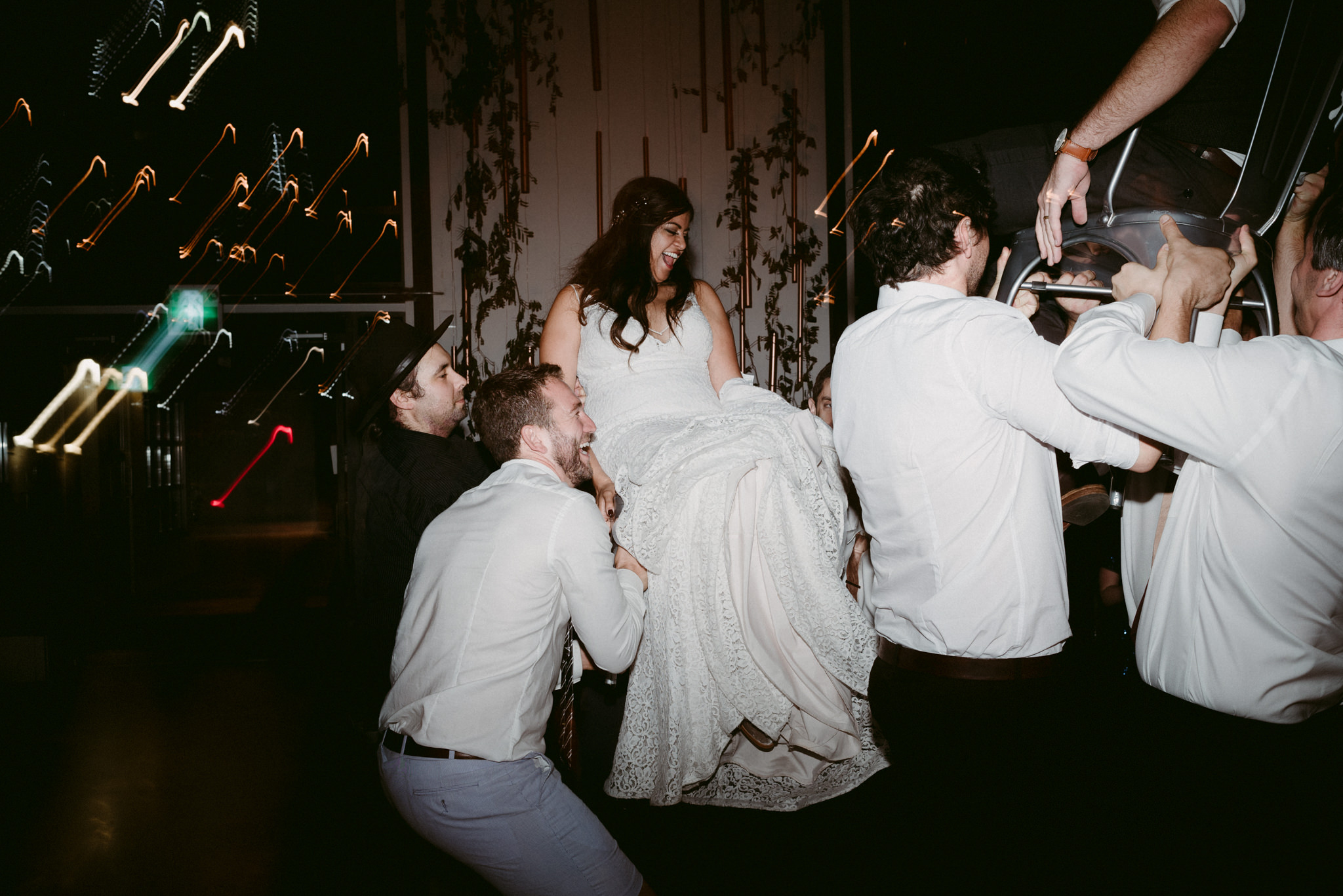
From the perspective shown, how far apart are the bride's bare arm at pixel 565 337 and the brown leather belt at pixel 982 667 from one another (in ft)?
5.36

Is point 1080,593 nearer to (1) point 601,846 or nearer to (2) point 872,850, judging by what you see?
(2) point 872,850

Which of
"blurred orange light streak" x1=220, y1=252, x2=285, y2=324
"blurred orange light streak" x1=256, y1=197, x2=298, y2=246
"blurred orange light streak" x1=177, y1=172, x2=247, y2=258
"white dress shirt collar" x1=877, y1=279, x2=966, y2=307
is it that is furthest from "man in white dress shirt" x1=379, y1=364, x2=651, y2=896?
"blurred orange light streak" x1=177, y1=172, x2=247, y2=258

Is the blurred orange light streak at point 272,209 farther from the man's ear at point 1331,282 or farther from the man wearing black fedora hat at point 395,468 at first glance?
the man's ear at point 1331,282

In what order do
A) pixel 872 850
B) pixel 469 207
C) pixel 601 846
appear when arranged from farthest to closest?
pixel 469 207
pixel 872 850
pixel 601 846

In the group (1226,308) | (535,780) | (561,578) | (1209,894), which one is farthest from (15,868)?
(1226,308)

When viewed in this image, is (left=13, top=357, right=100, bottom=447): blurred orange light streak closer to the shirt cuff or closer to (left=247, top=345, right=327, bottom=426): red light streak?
(left=247, top=345, right=327, bottom=426): red light streak

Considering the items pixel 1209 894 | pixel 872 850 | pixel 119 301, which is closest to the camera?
pixel 1209 894

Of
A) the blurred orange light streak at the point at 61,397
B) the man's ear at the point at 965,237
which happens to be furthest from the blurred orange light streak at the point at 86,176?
the man's ear at the point at 965,237

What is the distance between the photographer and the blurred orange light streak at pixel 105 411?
6535 millimetres

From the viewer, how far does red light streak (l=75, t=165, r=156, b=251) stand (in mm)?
6406

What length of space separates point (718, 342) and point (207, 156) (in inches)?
226

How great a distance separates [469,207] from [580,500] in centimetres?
416

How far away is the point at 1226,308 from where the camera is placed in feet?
5.02

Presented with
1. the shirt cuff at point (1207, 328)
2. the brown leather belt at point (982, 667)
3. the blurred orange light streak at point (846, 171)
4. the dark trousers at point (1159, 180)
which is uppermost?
the blurred orange light streak at point (846, 171)
